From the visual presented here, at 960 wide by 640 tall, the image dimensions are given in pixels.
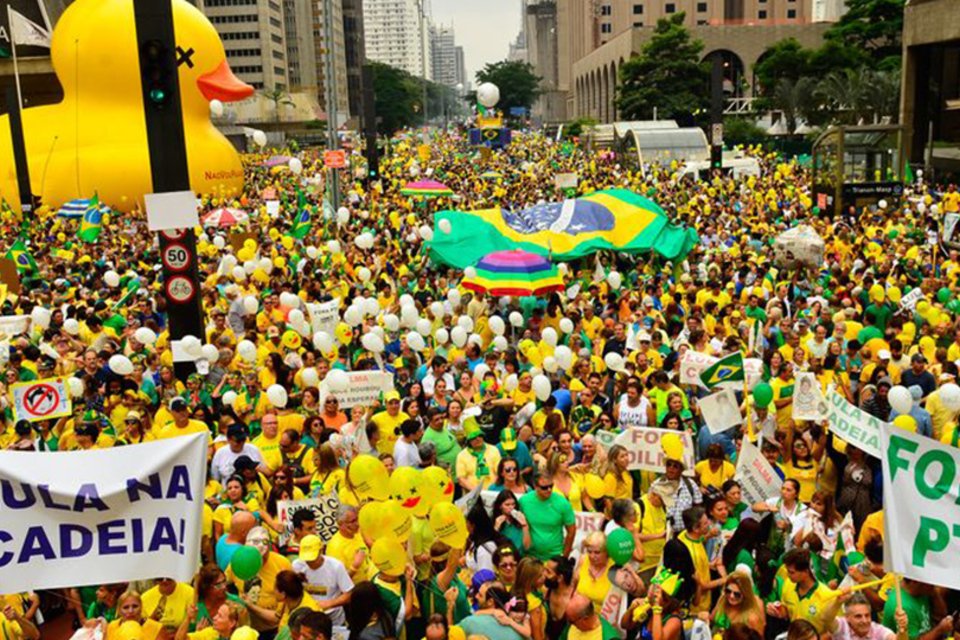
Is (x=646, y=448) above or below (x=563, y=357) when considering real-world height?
below

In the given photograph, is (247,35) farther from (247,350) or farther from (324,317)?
(247,350)

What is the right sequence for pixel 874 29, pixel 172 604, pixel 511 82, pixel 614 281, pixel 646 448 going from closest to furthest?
1. pixel 172 604
2. pixel 646 448
3. pixel 614 281
4. pixel 874 29
5. pixel 511 82

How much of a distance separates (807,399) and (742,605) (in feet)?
9.87

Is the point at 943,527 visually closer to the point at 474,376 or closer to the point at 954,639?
the point at 954,639

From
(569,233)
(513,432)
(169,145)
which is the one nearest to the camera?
(513,432)

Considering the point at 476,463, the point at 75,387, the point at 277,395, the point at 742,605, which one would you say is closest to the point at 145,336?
the point at 75,387

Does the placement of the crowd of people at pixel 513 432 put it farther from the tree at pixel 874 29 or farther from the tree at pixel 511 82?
the tree at pixel 511 82

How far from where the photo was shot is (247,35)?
384 ft

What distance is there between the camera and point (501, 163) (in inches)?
1774

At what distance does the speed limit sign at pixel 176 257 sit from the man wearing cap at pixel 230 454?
11.2 ft

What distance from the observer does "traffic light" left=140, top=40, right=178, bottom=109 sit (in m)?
9.51

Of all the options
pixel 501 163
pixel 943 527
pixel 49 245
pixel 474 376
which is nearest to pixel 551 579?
pixel 943 527

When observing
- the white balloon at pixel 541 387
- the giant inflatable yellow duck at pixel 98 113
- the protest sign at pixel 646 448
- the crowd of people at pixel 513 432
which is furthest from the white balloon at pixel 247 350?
the giant inflatable yellow duck at pixel 98 113

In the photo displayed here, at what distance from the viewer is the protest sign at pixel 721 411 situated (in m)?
7.97
